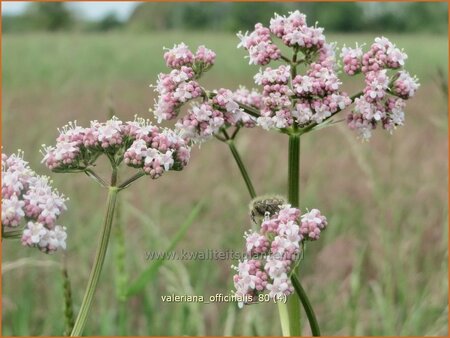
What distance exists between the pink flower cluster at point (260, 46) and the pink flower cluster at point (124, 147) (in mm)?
534

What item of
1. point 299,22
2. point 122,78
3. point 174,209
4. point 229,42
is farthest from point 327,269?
point 229,42

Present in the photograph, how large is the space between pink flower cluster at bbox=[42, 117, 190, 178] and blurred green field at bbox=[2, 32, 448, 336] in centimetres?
67

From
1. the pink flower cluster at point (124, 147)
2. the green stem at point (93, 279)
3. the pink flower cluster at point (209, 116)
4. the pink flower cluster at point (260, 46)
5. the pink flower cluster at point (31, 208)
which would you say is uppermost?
the pink flower cluster at point (260, 46)

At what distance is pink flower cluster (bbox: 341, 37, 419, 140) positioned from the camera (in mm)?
2801

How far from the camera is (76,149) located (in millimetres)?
2576

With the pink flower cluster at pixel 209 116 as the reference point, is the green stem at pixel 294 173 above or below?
below

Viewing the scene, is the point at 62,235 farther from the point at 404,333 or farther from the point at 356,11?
the point at 356,11

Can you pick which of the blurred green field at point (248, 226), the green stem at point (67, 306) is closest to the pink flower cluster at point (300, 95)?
the green stem at point (67, 306)

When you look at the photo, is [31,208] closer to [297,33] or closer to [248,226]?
[297,33]

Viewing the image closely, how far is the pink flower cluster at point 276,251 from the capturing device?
97.0 inches

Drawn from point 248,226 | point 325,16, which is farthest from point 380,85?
point 325,16

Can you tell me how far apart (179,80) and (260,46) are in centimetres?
39

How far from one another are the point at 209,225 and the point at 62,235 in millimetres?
5175

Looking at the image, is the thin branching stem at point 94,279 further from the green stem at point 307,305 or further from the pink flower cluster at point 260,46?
the pink flower cluster at point 260,46
